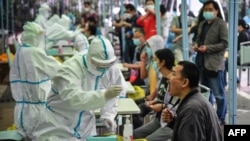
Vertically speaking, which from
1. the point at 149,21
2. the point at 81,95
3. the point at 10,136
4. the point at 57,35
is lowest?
the point at 10,136

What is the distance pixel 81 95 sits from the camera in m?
3.21

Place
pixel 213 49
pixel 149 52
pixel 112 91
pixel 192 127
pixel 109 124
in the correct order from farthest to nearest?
pixel 149 52 → pixel 213 49 → pixel 109 124 → pixel 112 91 → pixel 192 127

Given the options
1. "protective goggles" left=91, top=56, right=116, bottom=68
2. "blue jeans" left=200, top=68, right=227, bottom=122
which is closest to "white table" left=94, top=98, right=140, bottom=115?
"protective goggles" left=91, top=56, right=116, bottom=68

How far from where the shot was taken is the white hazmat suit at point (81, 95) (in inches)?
127

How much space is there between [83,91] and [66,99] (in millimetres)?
128

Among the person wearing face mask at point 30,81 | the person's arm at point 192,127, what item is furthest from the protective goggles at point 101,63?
the person wearing face mask at point 30,81

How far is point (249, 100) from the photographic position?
300 inches

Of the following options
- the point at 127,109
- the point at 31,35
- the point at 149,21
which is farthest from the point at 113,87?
the point at 149,21

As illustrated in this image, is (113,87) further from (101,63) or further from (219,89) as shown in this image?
(219,89)

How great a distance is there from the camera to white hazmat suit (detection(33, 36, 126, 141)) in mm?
3225

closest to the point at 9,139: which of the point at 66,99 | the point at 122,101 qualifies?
the point at 66,99

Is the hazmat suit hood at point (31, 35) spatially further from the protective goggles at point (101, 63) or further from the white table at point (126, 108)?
the protective goggles at point (101, 63)

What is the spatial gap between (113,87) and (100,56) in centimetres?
28

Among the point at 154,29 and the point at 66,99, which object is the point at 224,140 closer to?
the point at 66,99
